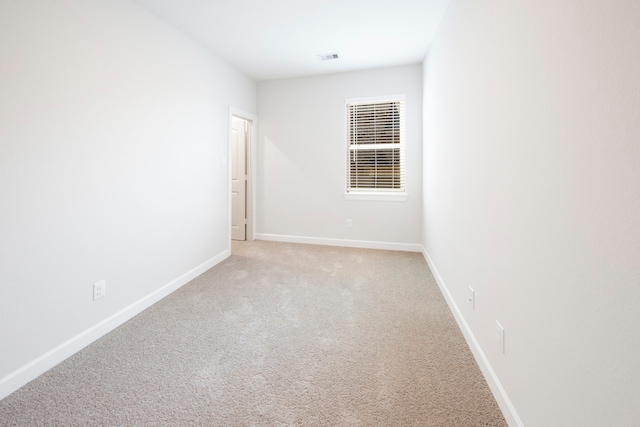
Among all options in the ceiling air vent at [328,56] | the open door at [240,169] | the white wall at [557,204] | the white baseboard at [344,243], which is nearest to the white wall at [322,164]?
the white baseboard at [344,243]

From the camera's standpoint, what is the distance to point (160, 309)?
262 centimetres

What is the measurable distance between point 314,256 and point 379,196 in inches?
52.4

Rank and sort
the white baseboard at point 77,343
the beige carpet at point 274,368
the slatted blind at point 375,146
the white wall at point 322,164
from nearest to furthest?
the beige carpet at point 274,368, the white baseboard at point 77,343, the white wall at point 322,164, the slatted blind at point 375,146

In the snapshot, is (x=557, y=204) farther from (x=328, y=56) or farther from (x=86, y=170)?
(x=328, y=56)

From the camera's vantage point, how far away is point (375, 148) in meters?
4.54

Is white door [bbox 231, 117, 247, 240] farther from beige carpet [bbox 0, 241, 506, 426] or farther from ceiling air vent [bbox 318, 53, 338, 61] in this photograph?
beige carpet [bbox 0, 241, 506, 426]

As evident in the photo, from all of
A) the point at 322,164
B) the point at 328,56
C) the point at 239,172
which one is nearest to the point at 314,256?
the point at 322,164

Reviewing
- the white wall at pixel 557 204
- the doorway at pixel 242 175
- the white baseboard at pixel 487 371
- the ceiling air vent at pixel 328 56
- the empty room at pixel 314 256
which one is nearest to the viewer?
the white wall at pixel 557 204

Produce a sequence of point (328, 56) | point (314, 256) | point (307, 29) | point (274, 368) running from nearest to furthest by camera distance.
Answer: point (274, 368) < point (307, 29) < point (328, 56) < point (314, 256)

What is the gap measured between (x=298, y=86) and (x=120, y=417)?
4.47 metres

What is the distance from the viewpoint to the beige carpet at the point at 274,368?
1452 millimetres

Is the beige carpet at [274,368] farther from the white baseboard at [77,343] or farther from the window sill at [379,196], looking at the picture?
the window sill at [379,196]

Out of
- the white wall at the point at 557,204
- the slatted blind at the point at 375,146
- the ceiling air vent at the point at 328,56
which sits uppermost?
the ceiling air vent at the point at 328,56

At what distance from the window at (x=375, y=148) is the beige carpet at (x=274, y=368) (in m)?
1.91
